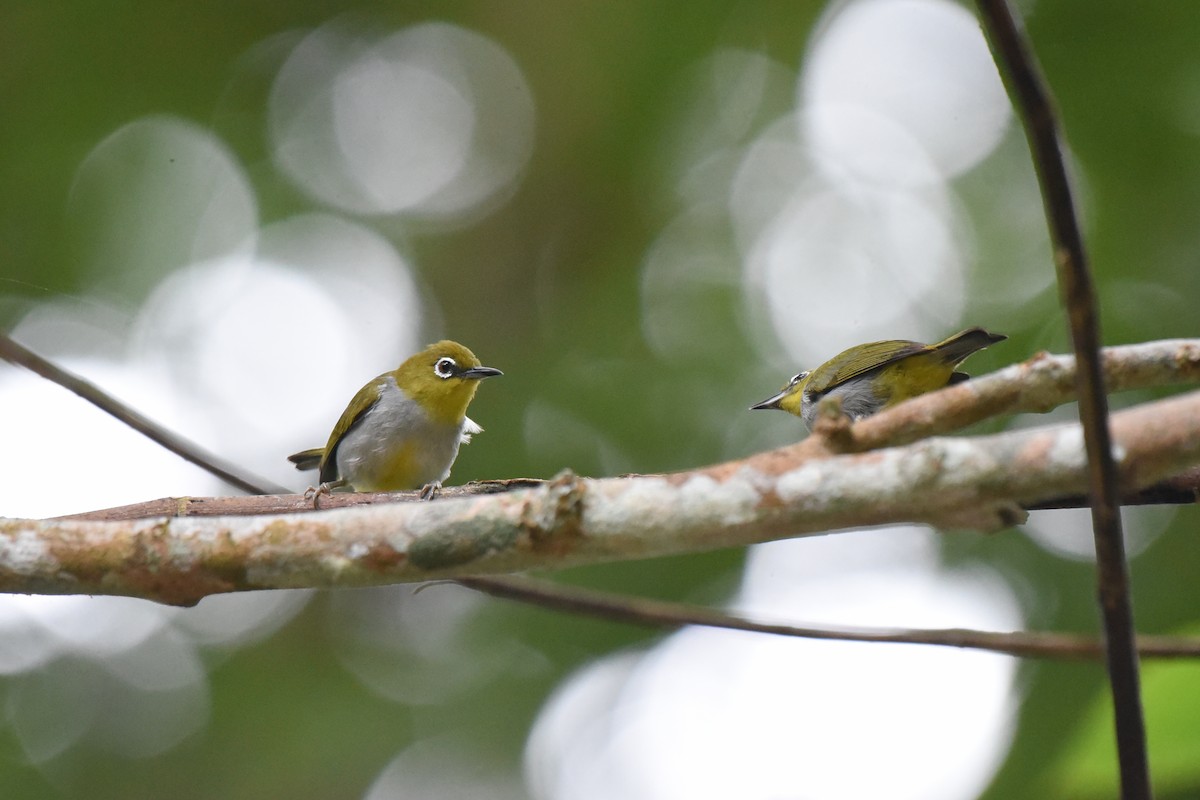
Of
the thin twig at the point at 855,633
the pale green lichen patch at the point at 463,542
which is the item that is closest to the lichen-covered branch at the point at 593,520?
the pale green lichen patch at the point at 463,542

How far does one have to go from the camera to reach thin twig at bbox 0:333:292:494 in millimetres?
2107

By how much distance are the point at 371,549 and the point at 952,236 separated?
5.08m

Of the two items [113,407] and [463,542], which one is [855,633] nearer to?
[463,542]

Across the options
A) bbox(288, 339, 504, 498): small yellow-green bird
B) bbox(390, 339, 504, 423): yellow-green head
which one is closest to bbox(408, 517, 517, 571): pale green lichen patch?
bbox(288, 339, 504, 498): small yellow-green bird

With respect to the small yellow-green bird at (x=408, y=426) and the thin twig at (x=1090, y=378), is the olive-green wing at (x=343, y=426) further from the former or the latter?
the thin twig at (x=1090, y=378)

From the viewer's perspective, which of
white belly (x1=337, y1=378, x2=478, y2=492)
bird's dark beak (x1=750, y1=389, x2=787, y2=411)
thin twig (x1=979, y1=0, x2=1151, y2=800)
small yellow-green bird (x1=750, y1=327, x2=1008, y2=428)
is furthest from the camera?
bird's dark beak (x1=750, y1=389, x2=787, y2=411)

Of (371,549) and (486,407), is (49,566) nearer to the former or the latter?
(371,549)

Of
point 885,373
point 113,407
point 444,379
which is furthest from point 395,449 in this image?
point 113,407

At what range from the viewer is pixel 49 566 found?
7.18ft

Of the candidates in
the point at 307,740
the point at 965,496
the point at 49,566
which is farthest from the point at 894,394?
the point at 307,740

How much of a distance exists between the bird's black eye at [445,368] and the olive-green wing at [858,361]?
1.62 m

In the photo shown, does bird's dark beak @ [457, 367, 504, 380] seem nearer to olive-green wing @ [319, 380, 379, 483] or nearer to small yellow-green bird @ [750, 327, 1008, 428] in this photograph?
olive-green wing @ [319, 380, 379, 483]

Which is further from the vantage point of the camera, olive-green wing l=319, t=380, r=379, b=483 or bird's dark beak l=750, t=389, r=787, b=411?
bird's dark beak l=750, t=389, r=787, b=411

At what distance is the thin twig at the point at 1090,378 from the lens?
1.31 meters
